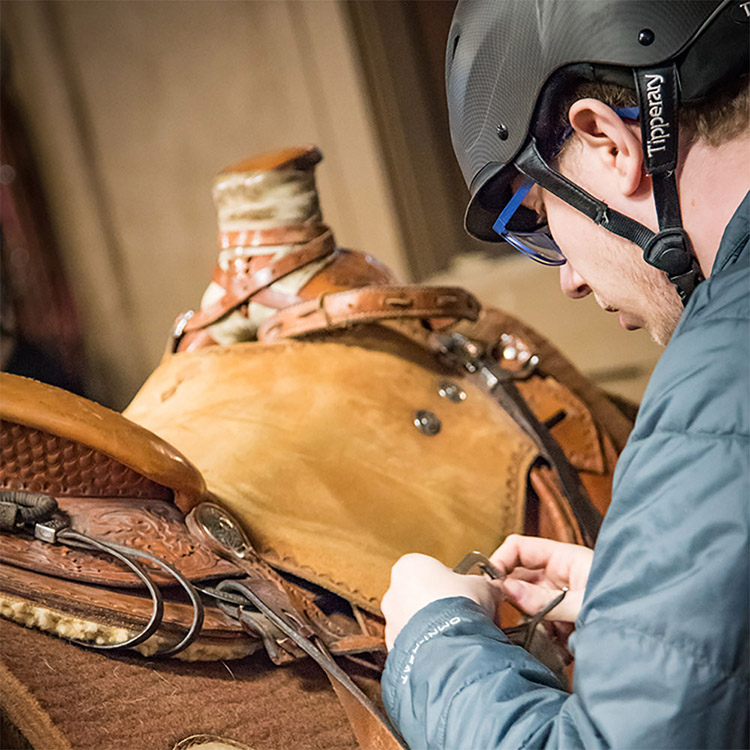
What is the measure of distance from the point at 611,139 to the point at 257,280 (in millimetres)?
746

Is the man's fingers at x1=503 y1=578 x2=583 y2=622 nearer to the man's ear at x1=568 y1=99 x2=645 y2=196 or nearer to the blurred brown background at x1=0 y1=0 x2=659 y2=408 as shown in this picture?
the man's ear at x1=568 y1=99 x2=645 y2=196

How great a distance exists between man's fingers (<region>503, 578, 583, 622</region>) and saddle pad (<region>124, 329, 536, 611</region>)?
146 millimetres

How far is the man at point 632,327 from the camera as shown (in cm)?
52

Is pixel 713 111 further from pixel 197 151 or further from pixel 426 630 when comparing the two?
pixel 197 151

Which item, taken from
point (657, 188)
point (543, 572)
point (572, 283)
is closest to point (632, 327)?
point (572, 283)

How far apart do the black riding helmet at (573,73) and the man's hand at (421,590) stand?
0.32 m

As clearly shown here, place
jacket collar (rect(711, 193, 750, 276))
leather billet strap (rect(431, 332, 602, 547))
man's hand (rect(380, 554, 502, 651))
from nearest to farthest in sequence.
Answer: jacket collar (rect(711, 193, 750, 276)) < man's hand (rect(380, 554, 502, 651)) < leather billet strap (rect(431, 332, 602, 547))

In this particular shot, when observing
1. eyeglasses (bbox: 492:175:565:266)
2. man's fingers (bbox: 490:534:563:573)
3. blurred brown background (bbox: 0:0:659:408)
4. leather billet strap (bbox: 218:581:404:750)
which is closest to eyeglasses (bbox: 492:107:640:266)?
eyeglasses (bbox: 492:175:565:266)

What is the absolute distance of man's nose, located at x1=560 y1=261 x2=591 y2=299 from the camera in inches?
32.5

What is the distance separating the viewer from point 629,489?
57cm

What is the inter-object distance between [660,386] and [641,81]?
23cm

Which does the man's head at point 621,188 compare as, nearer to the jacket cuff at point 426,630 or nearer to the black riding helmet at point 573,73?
the black riding helmet at point 573,73

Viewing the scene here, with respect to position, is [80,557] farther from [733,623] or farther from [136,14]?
[136,14]

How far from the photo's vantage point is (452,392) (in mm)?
1315
